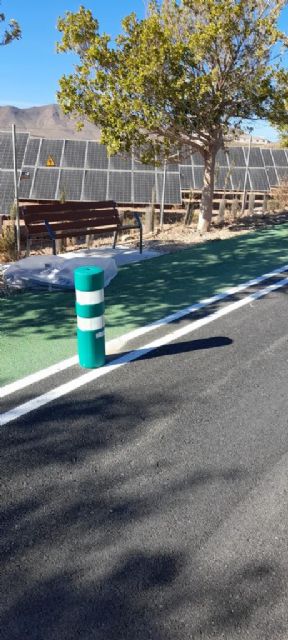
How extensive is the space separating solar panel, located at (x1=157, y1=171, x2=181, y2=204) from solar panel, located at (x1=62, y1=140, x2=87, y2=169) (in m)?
3.67

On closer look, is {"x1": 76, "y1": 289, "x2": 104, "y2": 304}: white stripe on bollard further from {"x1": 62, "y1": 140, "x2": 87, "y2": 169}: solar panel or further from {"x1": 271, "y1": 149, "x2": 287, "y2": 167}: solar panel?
{"x1": 271, "y1": 149, "x2": 287, "y2": 167}: solar panel

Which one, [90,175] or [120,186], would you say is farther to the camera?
[90,175]

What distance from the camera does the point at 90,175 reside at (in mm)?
20781

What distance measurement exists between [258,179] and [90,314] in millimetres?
20984

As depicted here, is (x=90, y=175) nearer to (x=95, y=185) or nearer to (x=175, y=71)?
(x=95, y=185)

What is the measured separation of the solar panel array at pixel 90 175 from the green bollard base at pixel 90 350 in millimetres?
14445

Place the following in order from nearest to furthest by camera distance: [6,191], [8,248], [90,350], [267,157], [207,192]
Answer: [90,350] → [8,248] → [207,192] → [6,191] → [267,157]

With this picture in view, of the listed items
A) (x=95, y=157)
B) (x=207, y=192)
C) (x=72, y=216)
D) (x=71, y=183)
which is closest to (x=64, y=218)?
(x=72, y=216)

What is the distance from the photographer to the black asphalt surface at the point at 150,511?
7.62 ft

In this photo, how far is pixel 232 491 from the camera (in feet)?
10.3

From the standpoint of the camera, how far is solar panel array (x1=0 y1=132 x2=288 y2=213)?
19.7 meters

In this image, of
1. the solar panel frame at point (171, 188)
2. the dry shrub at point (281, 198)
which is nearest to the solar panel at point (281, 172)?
the dry shrub at point (281, 198)

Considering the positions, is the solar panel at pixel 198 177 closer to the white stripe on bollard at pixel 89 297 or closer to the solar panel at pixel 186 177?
the solar panel at pixel 186 177

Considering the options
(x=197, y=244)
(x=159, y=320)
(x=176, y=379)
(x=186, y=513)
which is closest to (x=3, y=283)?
(x=159, y=320)
